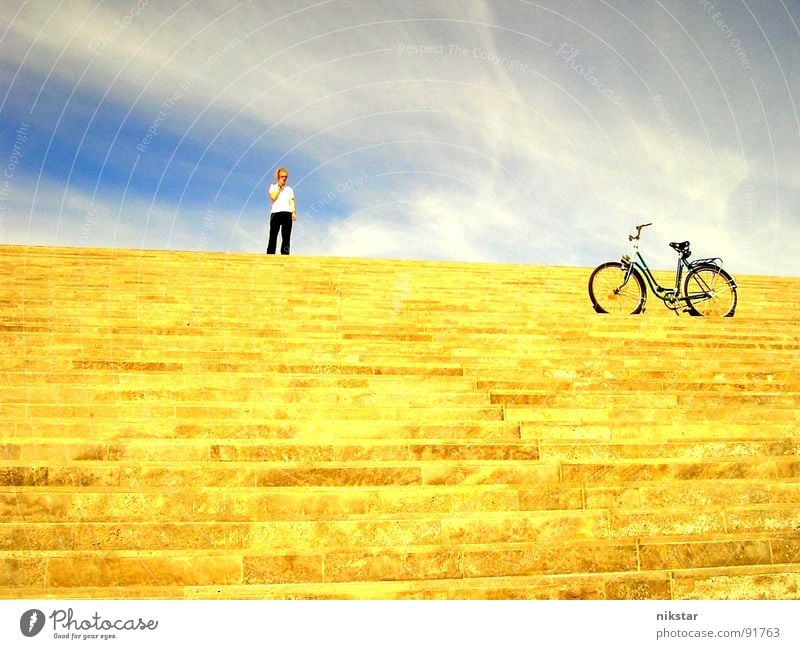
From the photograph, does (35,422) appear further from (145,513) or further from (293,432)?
(293,432)

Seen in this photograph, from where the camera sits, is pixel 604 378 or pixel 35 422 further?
pixel 604 378

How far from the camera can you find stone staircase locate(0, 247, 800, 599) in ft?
11.8

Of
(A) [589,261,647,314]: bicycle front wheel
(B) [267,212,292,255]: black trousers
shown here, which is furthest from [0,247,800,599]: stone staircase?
(B) [267,212,292,255]: black trousers

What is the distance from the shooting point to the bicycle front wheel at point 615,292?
9.01 m

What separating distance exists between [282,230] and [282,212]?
13.1 inches

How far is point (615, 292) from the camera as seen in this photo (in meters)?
9.00

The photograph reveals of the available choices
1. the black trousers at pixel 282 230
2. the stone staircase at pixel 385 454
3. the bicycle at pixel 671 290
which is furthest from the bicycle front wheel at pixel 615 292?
the black trousers at pixel 282 230

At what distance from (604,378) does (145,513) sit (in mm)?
4482

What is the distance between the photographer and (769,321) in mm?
8922

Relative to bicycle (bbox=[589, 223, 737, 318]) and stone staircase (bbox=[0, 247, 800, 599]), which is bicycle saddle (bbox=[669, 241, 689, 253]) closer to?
bicycle (bbox=[589, 223, 737, 318])

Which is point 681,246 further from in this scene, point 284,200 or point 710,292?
point 284,200

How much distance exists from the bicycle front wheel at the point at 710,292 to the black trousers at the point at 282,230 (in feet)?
22.4

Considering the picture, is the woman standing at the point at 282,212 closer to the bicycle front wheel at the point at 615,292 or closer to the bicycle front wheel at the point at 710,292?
the bicycle front wheel at the point at 615,292
